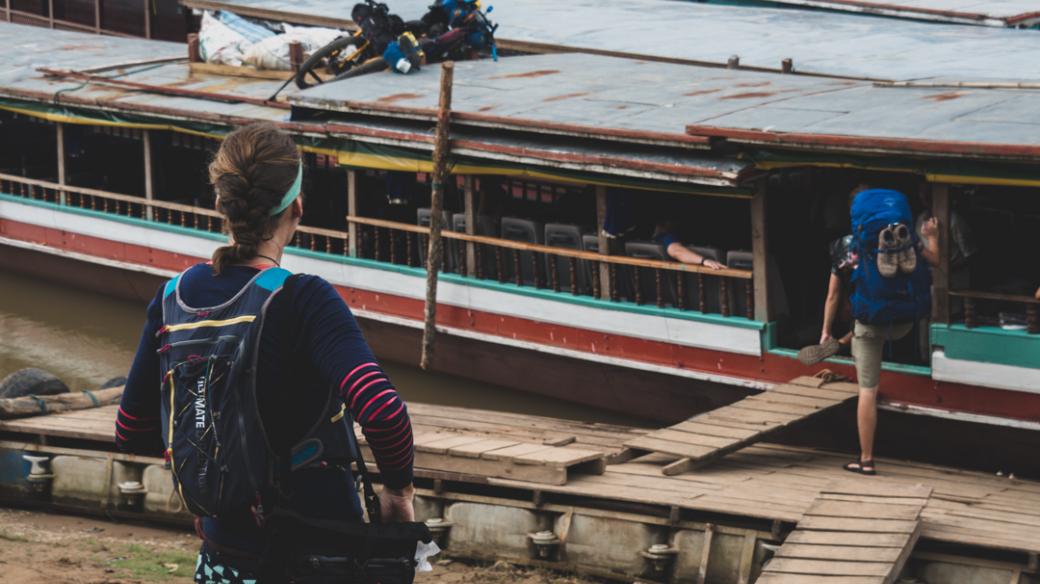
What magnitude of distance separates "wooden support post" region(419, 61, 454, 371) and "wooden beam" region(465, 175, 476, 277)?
8.5 inches

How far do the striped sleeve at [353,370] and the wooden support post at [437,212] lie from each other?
8.11 metres

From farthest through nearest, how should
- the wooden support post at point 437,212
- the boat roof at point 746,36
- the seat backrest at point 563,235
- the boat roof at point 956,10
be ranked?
the boat roof at point 956,10 → the boat roof at point 746,36 → the wooden support post at point 437,212 → the seat backrest at point 563,235

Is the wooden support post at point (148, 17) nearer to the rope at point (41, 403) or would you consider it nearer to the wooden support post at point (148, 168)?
the wooden support post at point (148, 168)

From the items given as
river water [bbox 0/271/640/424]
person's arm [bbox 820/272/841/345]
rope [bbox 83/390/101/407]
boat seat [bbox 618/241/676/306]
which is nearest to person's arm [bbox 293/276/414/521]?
person's arm [bbox 820/272/841/345]

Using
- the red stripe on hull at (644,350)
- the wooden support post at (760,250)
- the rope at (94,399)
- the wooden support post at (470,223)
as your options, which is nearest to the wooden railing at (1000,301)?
the red stripe on hull at (644,350)

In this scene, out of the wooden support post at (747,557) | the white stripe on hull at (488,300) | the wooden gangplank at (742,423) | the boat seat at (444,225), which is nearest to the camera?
the wooden support post at (747,557)

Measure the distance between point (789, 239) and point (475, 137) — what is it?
103 inches

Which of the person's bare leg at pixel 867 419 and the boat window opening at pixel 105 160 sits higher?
the boat window opening at pixel 105 160

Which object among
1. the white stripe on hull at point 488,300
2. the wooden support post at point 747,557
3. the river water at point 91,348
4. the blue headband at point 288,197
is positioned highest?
the blue headband at point 288,197

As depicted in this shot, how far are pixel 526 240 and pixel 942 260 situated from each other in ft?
12.1

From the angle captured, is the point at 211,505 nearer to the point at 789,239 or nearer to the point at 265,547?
the point at 265,547

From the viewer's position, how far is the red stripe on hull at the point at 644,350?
898cm

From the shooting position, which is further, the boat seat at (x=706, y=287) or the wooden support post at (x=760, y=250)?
the boat seat at (x=706, y=287)

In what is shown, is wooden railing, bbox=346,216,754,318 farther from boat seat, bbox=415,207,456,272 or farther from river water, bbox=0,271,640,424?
river water, bbox=0,271,640,424
